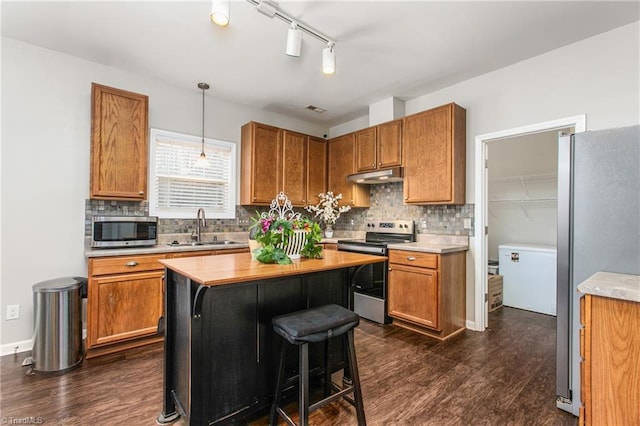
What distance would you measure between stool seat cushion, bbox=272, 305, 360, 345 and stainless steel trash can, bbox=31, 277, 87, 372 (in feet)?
6.52

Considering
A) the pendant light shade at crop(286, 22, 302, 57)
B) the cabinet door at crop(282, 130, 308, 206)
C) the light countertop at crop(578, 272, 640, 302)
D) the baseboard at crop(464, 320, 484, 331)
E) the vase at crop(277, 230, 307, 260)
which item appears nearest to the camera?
the light countertop at crop(578, 272, 640, 302)

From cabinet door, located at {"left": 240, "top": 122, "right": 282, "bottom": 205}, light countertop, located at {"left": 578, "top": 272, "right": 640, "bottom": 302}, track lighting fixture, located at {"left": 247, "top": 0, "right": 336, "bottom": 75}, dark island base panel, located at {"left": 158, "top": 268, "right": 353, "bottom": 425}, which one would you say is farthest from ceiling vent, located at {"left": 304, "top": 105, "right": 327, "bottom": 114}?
light countertop, located at {"left": 578, "top": 272, "right": 640, "bottom": 302}

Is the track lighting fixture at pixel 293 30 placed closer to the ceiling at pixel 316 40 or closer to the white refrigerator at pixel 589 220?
the ceiling at pixel 316 40

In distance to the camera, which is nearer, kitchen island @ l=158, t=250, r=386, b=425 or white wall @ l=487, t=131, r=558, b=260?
kitchen island @ l=158, t=250, r=386, b=425

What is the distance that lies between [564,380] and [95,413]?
2930 millimetres

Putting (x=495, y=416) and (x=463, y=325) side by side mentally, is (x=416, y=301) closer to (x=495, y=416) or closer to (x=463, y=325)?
(x=463, y=325)

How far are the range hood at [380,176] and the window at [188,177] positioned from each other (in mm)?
1681

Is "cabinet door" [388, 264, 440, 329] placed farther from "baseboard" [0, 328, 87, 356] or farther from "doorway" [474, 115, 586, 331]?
"baseboard" [0, 328, 87, 356]

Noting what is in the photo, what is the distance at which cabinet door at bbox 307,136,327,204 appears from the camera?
4500mm

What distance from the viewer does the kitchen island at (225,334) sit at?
1.54 meters

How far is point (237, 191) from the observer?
4.10 meters

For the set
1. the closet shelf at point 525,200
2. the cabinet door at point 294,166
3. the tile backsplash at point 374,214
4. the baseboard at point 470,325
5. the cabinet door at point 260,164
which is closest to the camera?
the tile backsplash at point 374,214

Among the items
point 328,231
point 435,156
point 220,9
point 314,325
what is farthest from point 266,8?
point 328,231

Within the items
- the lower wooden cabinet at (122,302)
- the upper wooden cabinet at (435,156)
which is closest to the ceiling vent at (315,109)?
the upper wooden cabinet at (435,156)
